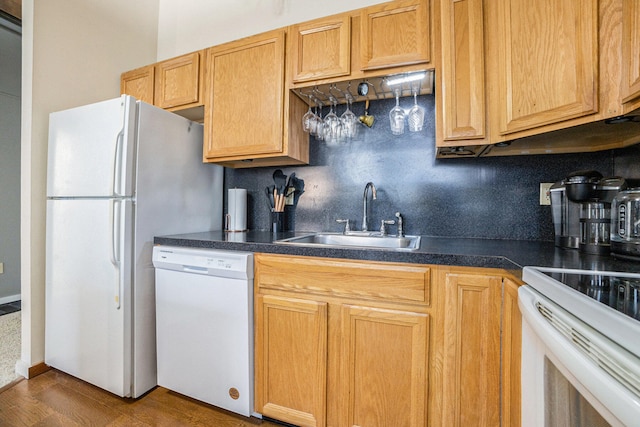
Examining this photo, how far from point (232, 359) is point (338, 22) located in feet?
6.29

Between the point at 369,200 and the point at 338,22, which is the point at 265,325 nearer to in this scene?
the point at 369,200

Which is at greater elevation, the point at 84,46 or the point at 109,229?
the point at 84,46

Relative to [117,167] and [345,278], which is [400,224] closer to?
[345,278]

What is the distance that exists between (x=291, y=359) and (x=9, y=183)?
3961 mm

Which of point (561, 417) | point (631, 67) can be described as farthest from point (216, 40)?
point (561, 417)

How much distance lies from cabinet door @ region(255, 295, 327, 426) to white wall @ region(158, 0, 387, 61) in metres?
2.04

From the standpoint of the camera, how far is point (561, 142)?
1.36 meters

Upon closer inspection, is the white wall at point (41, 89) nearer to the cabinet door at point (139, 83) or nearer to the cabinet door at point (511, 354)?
the cabinet door at point (139, 83)

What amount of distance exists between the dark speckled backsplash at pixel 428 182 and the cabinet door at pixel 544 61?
18.4 inches

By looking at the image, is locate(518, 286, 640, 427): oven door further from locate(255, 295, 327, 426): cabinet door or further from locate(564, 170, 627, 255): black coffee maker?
locate(255, 295, 327, 426): cabinet door

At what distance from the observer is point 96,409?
1.51 meters

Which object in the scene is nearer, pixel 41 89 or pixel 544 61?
pixel 544 61

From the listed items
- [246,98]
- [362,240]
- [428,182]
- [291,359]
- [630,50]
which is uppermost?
[246,98]

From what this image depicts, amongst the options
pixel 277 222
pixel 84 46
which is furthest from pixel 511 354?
pixel 84 46
